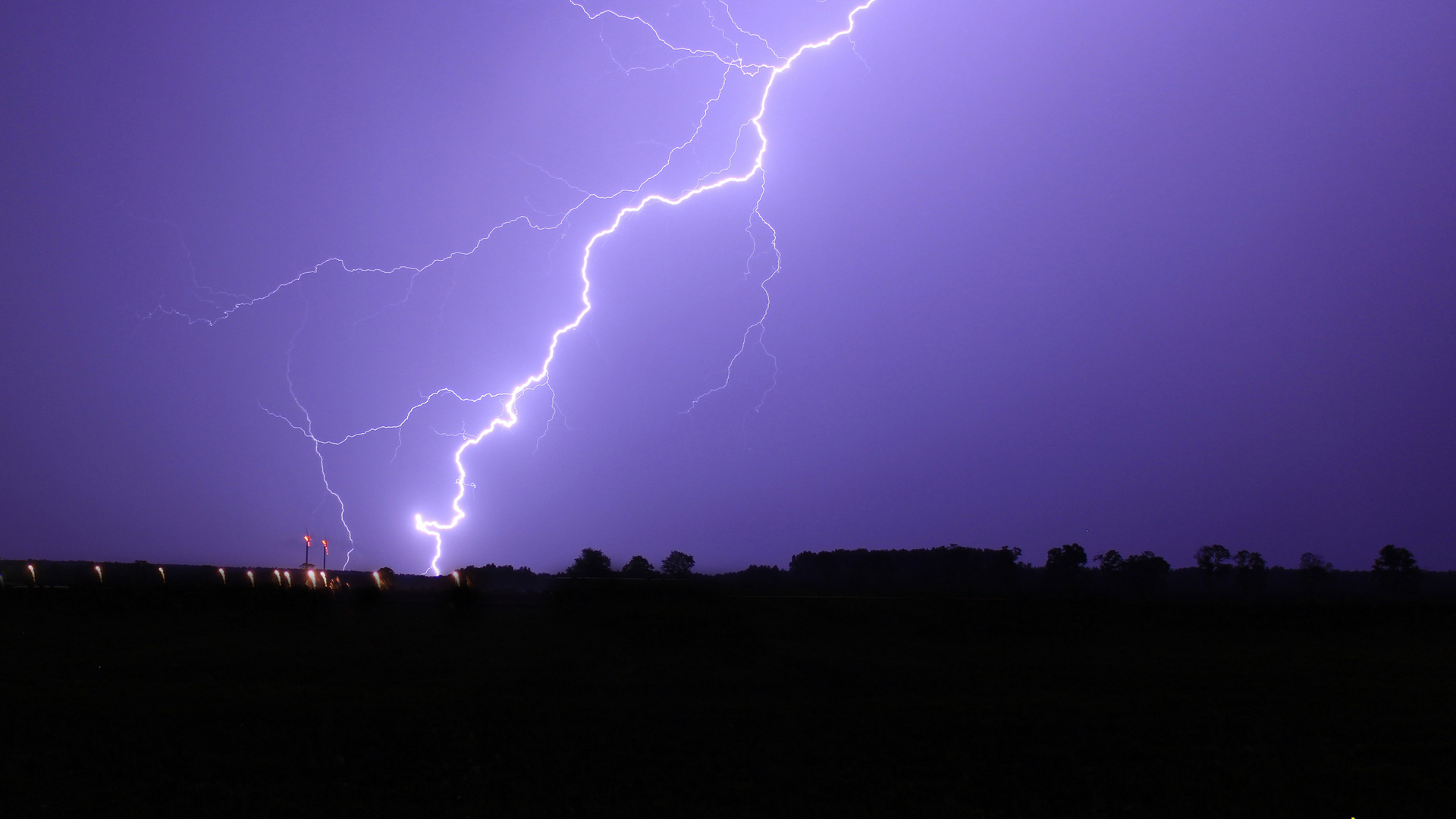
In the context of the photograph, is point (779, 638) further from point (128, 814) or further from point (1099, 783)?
point (128, 814)

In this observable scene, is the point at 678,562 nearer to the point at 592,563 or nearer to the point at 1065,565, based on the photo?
the point at 592,563

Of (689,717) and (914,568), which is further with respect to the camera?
(914,568)

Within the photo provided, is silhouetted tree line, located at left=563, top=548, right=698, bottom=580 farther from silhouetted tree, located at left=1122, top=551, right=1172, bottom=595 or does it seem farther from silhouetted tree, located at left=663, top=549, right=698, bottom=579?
silhouetted tree, located at left=1122, top=551, right=1172, bottom=595

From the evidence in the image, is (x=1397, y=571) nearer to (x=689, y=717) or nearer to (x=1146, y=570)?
(x=1146, y=570)

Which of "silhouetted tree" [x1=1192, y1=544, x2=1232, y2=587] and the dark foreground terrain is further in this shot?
"silhouetted tree" [x1=1192, y1=544, x2=1232, y2=587]

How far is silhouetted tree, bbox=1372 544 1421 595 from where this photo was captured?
37.5 metres

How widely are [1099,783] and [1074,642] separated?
9.34m

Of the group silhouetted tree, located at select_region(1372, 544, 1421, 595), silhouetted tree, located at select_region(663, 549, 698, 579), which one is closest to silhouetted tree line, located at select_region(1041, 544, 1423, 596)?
silhouetted tree, located at select_region(1372, 544, 1421, 595)

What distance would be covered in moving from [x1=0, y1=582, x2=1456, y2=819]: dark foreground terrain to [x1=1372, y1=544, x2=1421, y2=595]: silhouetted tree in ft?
91.6

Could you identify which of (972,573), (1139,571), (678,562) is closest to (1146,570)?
(1139,571)

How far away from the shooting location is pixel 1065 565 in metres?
40.5

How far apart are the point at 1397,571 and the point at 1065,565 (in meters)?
19.3

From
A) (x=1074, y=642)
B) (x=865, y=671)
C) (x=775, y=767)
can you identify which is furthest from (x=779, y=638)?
(x=775, y=767)

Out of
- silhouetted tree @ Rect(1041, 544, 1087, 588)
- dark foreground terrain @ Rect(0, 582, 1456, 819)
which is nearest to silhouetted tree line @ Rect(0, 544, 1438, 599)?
silhouetted tree @ Rect(1041, 544, 1087, 588)
